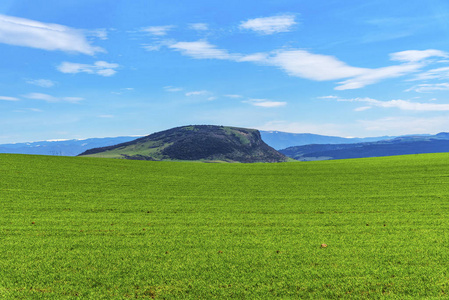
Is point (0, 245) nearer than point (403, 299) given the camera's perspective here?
No

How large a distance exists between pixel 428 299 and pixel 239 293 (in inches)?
167

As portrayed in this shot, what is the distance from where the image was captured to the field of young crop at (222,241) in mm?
7203

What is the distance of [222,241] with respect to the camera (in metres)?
10.6

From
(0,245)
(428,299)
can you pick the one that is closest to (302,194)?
(428,299)

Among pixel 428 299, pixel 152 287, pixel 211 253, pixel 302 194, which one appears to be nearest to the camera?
pixel 428 299

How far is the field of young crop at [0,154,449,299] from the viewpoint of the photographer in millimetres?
7203

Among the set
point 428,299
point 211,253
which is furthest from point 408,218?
point 211,253

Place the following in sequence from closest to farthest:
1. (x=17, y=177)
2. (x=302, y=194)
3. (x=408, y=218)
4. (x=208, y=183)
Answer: (x=408, y=218) < (x=302, y=194) < (x=17, y=177) < (x=208, y=183)

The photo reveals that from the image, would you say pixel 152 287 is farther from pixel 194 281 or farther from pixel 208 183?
pixel 208 183

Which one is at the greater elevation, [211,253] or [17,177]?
[17,177]

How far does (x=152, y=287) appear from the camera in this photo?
23.6 ft

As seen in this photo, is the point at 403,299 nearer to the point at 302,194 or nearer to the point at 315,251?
the point at 315,251

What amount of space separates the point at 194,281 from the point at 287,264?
9.07 feet

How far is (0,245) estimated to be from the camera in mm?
10094
